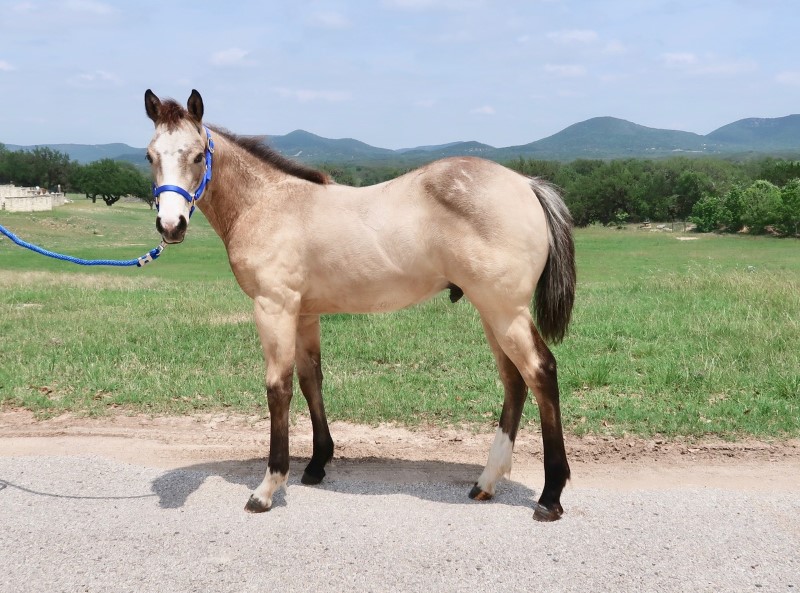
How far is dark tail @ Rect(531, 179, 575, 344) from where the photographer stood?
4.84 meters

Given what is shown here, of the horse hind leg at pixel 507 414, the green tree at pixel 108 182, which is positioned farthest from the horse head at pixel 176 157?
the green tree at pixel 108 182

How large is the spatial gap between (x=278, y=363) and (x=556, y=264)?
2107 millimetres

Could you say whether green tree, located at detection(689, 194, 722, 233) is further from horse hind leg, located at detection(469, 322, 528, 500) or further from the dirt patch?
horse hind leg, located at detection(469, 322, 528, 500)

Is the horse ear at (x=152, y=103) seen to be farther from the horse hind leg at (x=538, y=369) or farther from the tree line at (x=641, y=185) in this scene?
the tree line at (x=641, y=185)

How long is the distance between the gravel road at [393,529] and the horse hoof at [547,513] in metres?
0.06

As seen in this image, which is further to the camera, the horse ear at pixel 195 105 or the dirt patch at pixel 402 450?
the dirt patch at pixel 402 450

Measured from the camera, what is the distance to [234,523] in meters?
4.52

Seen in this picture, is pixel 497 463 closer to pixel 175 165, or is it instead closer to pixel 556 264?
pixel 556 264

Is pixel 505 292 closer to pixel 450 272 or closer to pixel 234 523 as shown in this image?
pixel 450 272

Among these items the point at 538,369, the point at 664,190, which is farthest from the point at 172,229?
the point at 664,190

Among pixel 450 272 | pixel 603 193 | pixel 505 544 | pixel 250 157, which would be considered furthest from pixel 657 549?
pixel 603 193

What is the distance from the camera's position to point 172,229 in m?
4.32

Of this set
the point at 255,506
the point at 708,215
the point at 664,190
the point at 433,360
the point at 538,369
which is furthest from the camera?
the point at 664,190

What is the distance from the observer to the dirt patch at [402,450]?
5.38m
